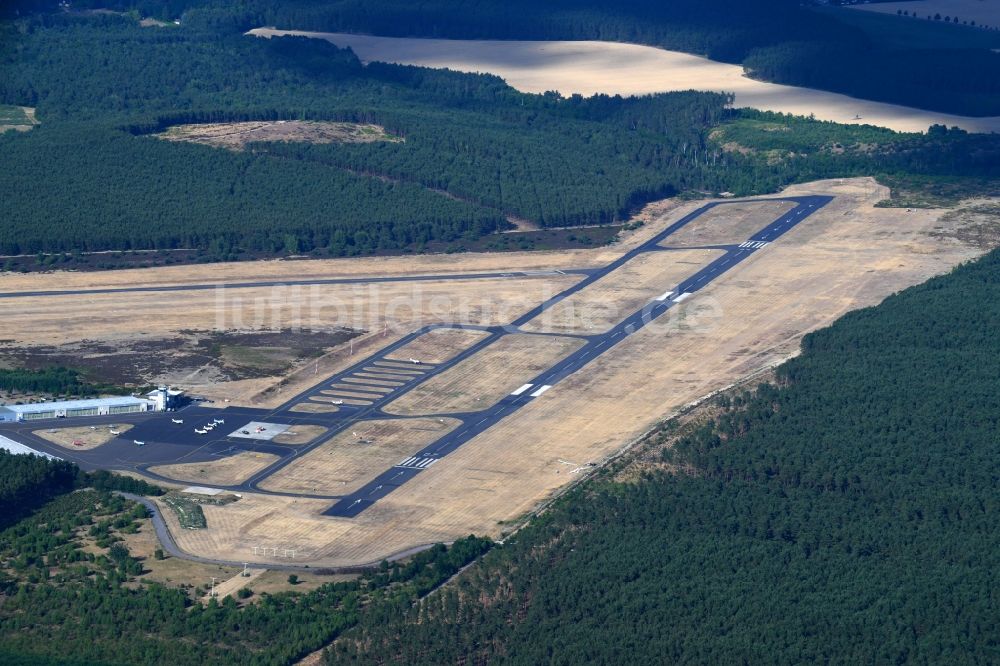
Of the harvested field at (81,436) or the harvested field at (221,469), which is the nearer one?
the harvested field at (221,469)

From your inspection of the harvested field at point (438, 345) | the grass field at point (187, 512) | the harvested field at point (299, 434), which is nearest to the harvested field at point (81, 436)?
the harvested field at point (299, 434)

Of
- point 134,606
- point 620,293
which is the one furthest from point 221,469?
point 620,293

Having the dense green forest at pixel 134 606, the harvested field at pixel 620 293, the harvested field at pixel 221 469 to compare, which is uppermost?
the harvested field at pixel 620 293

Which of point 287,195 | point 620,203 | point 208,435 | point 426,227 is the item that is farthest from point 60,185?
point 208,435

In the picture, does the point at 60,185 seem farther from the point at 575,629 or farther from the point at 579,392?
the point at 575,629

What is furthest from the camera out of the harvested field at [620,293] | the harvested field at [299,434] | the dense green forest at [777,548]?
the harvested field at [620,293]

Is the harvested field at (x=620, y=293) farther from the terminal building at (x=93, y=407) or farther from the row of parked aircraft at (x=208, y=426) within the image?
the terminal building at (x=93, y=407)

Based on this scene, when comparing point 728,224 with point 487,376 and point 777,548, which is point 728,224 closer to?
point 487,376
